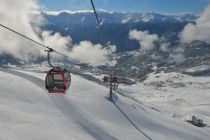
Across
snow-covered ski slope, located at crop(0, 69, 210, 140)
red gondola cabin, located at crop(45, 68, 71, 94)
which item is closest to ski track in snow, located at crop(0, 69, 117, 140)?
snow-covered ski slope, located at crop(0, 69, 210, 140)

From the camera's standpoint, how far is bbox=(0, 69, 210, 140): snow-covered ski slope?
3089 cm

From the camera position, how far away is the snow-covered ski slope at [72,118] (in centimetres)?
3089

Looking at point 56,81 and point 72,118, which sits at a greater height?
point 56,81

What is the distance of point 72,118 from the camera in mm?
39062

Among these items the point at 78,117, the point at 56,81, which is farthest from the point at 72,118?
the point at 56,81

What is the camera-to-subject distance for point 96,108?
52344 millimetres

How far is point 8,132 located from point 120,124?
21.2 meters

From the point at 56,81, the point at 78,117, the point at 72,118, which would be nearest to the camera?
the point at 56,81

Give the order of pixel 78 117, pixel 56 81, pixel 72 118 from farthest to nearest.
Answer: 1. pixel 78 117
2. pixel 72 118
3. pixel 56 81

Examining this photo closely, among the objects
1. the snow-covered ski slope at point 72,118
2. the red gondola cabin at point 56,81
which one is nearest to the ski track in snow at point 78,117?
the snow-covered ski slope at point 72,118

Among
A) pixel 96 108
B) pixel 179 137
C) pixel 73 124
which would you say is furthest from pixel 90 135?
pixel 179 137

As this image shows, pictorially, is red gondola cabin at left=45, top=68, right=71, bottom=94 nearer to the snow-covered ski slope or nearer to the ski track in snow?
the snow-covered ski slope

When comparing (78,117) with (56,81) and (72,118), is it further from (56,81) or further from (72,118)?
(56,81)

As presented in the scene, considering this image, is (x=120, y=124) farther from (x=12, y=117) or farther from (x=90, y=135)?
(x=12, y=117)
